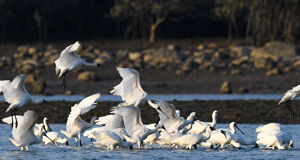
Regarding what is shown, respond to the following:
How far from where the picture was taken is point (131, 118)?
1717cm

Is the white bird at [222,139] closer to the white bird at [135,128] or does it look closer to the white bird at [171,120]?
the white bird at [171,120]

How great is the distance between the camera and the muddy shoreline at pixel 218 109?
75.2 feet

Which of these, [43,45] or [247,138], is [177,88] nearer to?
[247,138]

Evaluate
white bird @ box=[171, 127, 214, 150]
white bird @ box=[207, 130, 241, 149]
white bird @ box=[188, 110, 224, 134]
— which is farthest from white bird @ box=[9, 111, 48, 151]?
white bird @ box=[188, 110, 224, 134]

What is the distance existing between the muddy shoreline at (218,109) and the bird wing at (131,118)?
5.26 m

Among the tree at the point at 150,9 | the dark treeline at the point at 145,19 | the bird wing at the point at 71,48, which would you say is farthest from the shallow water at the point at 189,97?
the tree at the point at 150,9

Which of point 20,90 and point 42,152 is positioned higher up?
point 20,90

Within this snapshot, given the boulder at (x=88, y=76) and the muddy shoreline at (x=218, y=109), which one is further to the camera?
the boulder at (x=88, y=76)

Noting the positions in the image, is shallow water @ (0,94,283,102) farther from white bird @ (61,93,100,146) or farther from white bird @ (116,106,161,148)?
white bird @ (116,106,161,148)

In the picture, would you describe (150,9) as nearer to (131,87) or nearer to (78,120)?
(78,120)

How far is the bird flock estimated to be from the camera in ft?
55.5

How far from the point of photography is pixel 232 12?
50.6 meters

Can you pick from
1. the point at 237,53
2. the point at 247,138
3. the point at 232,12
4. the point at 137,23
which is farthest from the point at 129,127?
the point at 137,23

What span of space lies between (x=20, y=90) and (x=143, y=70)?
18.4 meters
